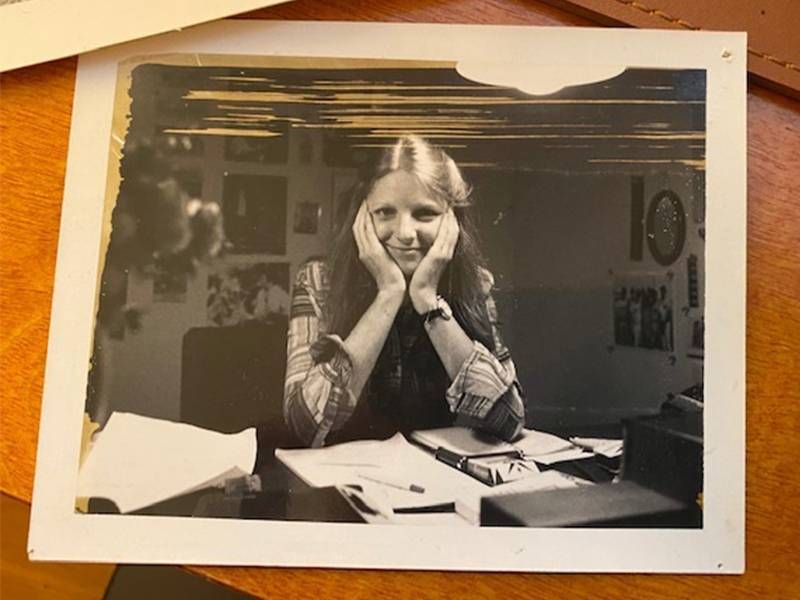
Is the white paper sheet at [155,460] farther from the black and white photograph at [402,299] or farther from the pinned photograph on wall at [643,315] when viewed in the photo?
the pinned photograph on wall at [643,315]

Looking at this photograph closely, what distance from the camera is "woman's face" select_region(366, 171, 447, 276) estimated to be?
0.36m

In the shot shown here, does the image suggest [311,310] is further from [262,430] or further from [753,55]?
[753,55]

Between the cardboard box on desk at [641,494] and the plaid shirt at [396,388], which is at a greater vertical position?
the plaid shirt at [396,388]

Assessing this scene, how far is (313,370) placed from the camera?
36 centimetres

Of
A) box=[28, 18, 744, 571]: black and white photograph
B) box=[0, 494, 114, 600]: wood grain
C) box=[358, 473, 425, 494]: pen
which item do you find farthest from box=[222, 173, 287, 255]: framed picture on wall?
box=[0, 494, 114, 600]: wood grain

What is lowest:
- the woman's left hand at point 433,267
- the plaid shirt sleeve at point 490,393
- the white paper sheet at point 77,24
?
the plaid shirt sleeve at point 490,393

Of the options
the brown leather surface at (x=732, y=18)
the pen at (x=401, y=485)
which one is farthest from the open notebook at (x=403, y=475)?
the brown leather surface at (x=732, y=18)

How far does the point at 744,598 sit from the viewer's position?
343 mm

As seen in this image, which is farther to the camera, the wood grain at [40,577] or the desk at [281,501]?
the wood grain at [40,577]

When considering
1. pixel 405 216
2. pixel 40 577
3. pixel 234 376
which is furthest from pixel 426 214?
pixel 40 577

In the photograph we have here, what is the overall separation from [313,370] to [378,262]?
0.06m

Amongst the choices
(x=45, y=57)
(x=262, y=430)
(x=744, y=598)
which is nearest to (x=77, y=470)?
(x=262, y=430)

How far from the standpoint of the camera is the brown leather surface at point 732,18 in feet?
1.23

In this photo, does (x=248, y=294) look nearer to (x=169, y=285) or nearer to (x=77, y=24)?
(x=169, y=285)
